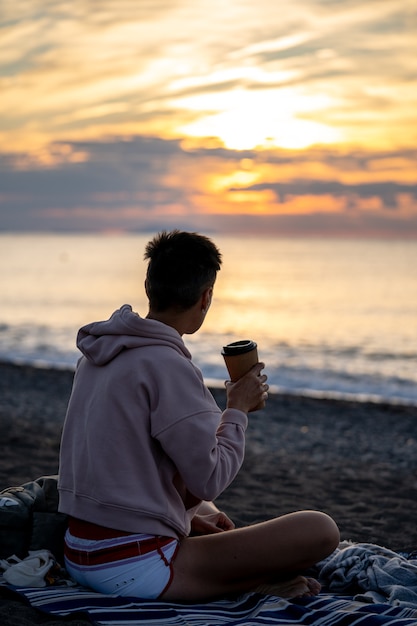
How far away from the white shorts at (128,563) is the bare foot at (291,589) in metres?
0.54

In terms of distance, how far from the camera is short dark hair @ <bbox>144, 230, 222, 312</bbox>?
3.16 metres

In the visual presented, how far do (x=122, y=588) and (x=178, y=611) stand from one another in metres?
0.26

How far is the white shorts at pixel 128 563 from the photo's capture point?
3182mm

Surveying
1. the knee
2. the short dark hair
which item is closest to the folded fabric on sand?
the knee

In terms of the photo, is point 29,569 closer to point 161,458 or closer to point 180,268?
point 161,458

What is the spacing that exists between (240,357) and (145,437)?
53 centimetres

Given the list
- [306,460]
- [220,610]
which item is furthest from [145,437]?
[306,460]

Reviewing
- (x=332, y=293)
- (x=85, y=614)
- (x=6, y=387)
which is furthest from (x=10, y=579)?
(x=332, y=293)

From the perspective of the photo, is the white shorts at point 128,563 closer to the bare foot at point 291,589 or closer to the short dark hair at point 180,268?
the bare foot at point 291,589

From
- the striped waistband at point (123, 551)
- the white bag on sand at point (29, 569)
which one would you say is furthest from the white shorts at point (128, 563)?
the white bag on sand at point (29, 569)

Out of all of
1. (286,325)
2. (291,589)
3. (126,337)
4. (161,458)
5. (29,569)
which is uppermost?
(126,337)

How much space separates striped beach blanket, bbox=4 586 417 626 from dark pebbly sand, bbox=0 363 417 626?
3.4 inches

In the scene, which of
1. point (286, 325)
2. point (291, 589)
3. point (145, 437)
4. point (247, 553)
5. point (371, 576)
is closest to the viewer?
point (145, 437)

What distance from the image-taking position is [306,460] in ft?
26.7
